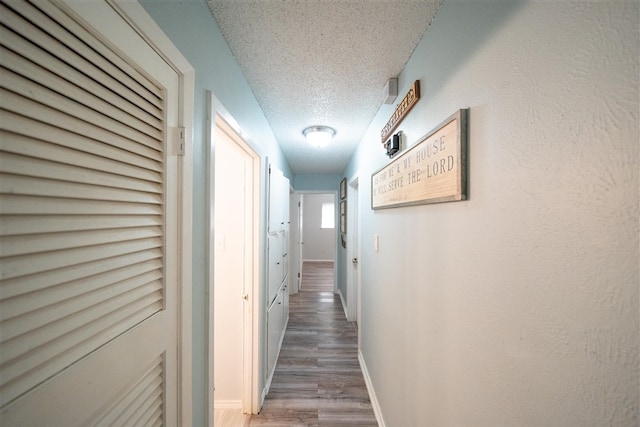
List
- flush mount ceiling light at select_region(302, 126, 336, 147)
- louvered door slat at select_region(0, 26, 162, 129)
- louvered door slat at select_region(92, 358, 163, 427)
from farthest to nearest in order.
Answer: flush mount ceiling light at select_region(302, 126, 336, 147) < louvered door slat at select_region(92, 358, 163, 427) < louvered door slat at select_region(0, 26, 162, 129)

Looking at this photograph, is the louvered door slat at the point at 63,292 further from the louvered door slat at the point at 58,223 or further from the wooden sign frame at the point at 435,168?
the wooden sign frame at the point at 435,168

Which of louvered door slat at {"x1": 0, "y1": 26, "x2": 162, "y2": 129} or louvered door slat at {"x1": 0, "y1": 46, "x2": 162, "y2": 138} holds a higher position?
louvered door slat at {"x1": 0, "y1": 26, "x2": 162, "y2": 129}

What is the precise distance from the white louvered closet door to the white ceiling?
51cm

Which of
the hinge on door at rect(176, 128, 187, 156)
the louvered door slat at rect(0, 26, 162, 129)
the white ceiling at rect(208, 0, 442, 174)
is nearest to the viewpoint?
the louvered door slat at rect(0, 26, 162, 129)

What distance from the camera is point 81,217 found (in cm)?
45

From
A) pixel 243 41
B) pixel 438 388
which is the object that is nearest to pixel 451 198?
pixel 438 388

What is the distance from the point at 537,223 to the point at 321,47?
3.60 ft

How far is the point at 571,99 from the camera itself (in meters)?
0.44

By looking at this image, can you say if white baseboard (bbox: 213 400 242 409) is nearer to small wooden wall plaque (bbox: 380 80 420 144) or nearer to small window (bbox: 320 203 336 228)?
small wooden wall plaque (bbox: 380 80 420 144)

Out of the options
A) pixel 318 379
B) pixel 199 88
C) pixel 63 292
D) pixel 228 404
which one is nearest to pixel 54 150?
pixel 63 292

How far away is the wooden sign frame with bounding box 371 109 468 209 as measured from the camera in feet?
2.41

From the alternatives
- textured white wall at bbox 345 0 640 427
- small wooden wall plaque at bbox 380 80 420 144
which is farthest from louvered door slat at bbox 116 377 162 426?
small wooden wall plaque at bbox 380 80 420 144

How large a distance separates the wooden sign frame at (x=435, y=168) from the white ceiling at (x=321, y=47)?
478mm

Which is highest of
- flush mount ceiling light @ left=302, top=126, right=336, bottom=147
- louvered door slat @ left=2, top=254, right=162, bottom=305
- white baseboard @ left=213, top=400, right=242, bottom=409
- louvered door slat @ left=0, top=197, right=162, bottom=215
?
flush mount ceiling light @ left=302, top=126, right=336, bottom=147
